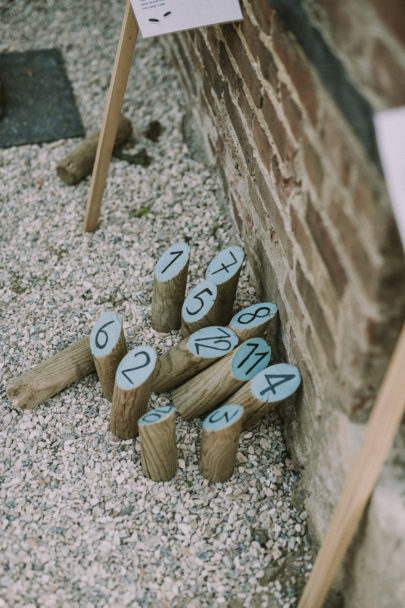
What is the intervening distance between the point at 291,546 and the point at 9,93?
125 inches

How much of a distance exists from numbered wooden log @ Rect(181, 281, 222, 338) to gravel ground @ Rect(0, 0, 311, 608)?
0.82 ft

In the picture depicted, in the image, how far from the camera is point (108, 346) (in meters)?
2.23

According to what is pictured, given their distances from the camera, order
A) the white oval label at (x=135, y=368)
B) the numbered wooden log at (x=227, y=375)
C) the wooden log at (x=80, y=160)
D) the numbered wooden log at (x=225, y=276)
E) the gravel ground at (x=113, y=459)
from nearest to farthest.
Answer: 1. the gravel ground at (x=113, y=459)
2. the white oval label at (x=135, y=368)
3. the numbered wooden log at (x=227, y=375)
4. the numbered wooden log at (x=225, y=276)
5. the wooden log at (x=80, y=160)

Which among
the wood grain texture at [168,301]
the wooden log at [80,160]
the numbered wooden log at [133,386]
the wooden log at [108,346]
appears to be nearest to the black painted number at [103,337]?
the wooden log at [108,346]

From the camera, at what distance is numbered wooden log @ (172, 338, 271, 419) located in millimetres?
2201

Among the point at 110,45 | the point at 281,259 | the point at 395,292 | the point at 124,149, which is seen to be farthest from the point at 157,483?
the point at 110,45

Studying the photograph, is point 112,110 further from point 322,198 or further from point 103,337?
point 322,198

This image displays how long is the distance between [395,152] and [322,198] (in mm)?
542

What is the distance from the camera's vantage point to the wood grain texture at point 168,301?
Answer: 2.46 m

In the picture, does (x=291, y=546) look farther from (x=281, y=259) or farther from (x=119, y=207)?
(x=119, y=207)

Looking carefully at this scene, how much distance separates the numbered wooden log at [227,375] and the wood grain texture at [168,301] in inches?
14.5

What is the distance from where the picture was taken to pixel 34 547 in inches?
79.7

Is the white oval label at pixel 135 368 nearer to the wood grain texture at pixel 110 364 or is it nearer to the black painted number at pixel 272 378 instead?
the wood grain texture at pixel 110 364

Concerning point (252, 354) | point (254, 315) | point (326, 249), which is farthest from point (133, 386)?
point (326, 249)
